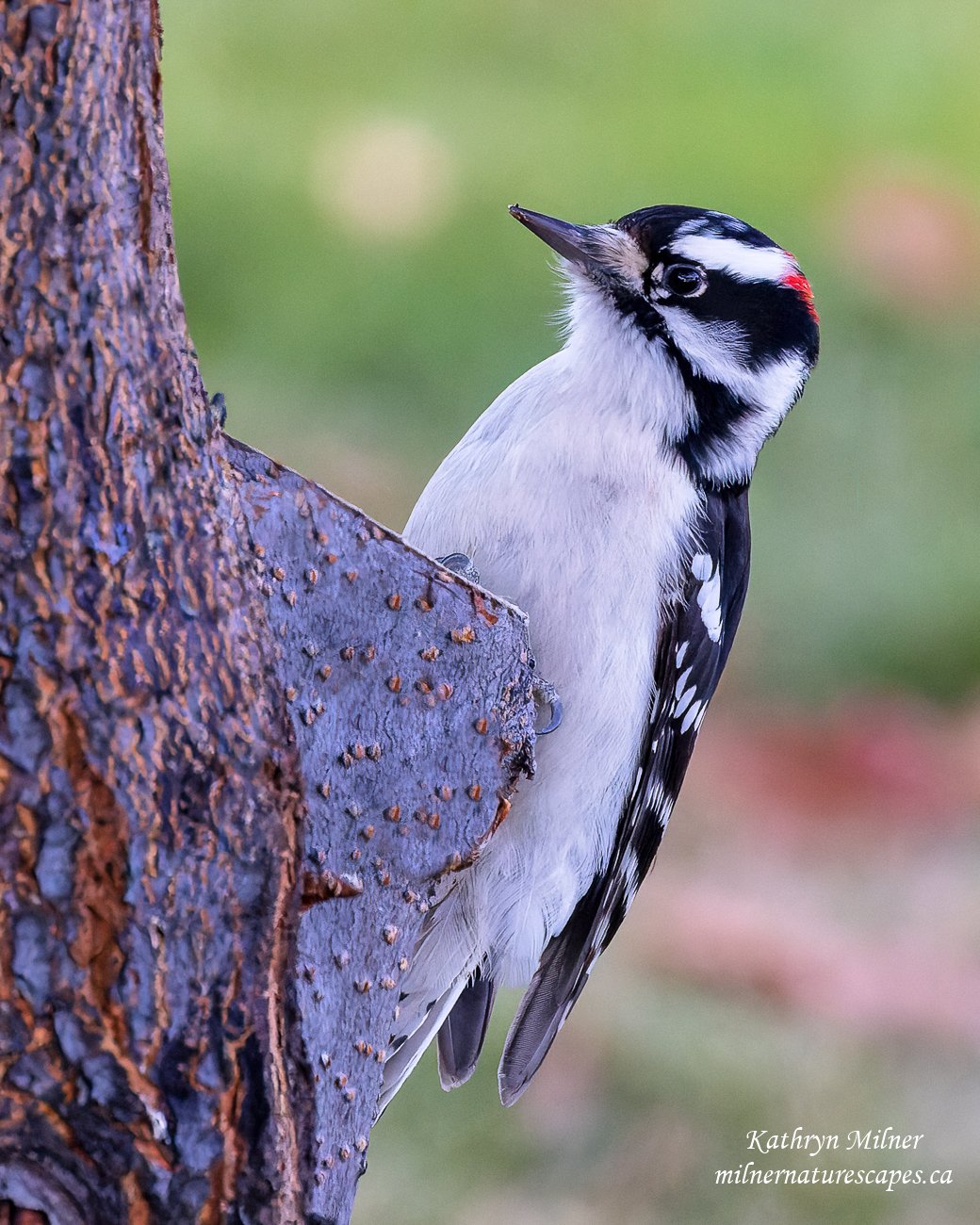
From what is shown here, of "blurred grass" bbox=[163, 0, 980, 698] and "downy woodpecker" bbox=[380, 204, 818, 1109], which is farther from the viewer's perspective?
"blurred grass" bbox=[163, 0, 980, 698]

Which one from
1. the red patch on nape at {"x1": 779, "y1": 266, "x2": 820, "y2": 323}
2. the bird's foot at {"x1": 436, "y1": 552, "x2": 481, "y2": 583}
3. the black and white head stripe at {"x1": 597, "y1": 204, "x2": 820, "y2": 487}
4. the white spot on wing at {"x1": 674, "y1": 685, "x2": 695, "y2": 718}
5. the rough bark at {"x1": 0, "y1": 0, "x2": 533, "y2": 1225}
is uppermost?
the red patch on nape at {"x1": 779, "y1": 266, "x2": 820, "y2": 323}

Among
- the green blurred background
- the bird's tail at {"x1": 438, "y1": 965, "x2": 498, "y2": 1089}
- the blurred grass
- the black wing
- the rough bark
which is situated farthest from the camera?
the blurred grass

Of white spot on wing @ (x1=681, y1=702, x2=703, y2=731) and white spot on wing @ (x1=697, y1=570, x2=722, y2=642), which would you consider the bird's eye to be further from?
white spot on wing @ (x1=681, y1=702, x2=703, y2=731)

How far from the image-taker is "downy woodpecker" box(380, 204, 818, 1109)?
2.73m

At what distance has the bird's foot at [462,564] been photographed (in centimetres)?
269

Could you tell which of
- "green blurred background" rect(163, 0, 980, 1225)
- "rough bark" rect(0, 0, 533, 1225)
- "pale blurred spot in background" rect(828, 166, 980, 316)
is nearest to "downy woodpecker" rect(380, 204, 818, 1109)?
"rough bark" rect(0, 0, 533, 1225)

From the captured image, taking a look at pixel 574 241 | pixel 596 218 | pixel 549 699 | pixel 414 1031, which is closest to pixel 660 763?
pixel 549 699

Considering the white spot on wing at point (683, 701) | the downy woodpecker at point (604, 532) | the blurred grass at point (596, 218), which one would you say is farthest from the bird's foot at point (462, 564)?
the blurred grass at point (596, 218)

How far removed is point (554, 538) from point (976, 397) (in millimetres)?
6354

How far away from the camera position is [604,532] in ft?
9.00

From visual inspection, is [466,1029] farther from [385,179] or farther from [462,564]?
[385,179]

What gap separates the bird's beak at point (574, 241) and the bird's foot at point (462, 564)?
65cm

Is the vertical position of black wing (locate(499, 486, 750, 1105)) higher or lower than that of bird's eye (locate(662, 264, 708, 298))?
lower

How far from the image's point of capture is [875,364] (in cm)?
824
